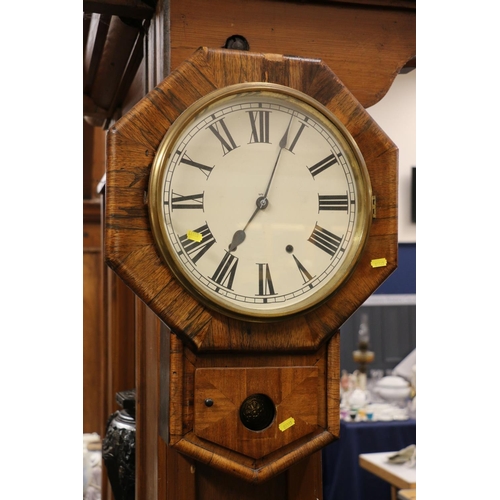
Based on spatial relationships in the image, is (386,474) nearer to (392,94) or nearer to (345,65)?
(345,65)

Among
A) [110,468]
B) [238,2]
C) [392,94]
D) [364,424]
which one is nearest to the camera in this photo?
[238,2]

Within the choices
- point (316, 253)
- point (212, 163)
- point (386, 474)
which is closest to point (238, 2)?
point (212, 163)

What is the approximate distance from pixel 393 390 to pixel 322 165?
2.46m

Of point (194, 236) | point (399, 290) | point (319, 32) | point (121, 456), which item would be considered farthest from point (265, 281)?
point (399, 290)

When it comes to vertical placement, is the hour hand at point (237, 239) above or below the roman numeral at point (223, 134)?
below

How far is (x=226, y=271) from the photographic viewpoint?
4.27 ft

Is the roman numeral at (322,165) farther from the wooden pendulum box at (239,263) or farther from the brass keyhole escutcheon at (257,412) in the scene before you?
the brass keyhole escutcheon at (257,412)

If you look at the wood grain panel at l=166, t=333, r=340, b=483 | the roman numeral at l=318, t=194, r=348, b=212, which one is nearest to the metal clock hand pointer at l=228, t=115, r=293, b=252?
the roman numeral at l=318, t=194, r=348, b=212

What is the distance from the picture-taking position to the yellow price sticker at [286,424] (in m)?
1.34

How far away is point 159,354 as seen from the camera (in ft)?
5.12

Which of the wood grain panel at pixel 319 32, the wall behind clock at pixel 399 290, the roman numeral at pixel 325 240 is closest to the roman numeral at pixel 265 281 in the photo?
the roman numeral at pixel 325 240

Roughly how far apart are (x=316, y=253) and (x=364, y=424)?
211 cm

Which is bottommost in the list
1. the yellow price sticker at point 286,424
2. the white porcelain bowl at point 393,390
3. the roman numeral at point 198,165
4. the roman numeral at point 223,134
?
the white porcelain bowl at point 393,390

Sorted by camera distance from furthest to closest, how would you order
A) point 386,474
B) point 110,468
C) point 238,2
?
1. point 386,474
2. point 110,468
3. point 238,2
